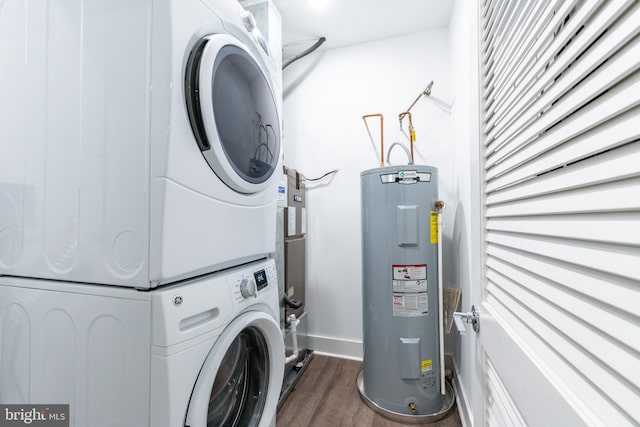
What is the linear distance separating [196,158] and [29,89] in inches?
21.5

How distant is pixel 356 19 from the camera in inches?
76.5

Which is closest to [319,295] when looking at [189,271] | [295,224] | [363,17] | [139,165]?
[295,224]

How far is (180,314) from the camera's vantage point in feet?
2.05

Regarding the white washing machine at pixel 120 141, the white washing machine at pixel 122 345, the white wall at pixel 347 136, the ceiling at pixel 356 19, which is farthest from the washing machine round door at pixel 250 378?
the ceiling at pixel 356 19

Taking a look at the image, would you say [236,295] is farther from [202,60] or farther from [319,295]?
[319,295]

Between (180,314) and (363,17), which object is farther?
(363,17)

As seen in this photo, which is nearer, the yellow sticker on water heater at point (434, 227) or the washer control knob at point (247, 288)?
the washer control knob at point (247, 288)

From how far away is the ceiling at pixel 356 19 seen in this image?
1806mm

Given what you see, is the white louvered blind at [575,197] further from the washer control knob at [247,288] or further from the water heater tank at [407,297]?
the water heater tank at [407,297]
